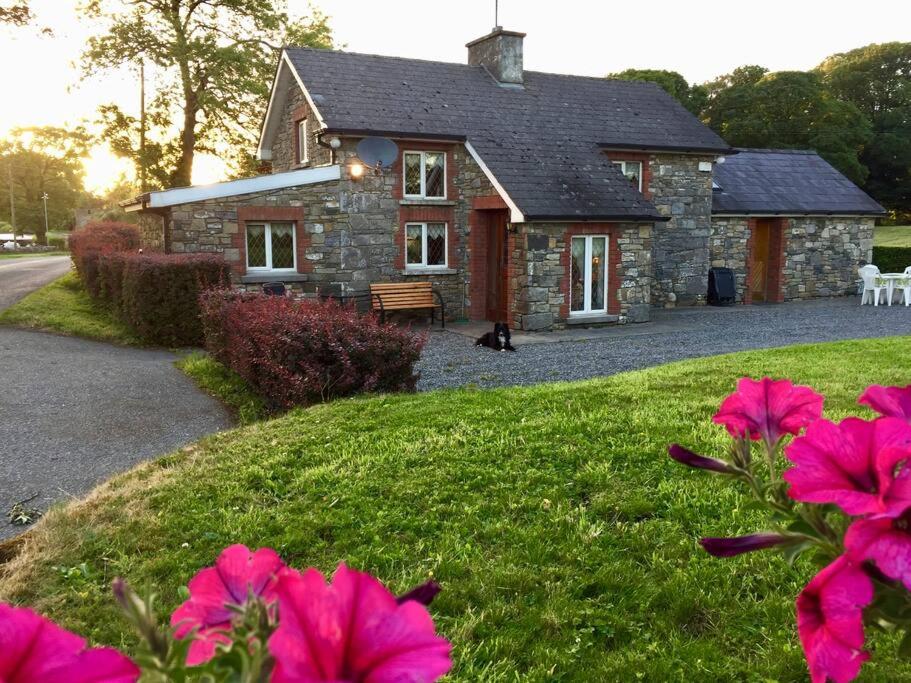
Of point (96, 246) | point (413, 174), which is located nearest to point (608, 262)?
point (413, 174)

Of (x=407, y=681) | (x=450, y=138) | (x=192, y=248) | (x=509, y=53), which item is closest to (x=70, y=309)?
(x=192, y=248)

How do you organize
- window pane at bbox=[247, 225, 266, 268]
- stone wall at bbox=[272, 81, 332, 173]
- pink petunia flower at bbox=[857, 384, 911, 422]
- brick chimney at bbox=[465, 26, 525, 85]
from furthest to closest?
1. brick chimney at bbox=[465, 26, 525, 85]
2. stone wall at bbox=[272, 81, 332, 173]
3. window pane at bbox=[247, 225, 266, 268]
4. pink petunia flower at bbox=[857, 384, 911, 422]

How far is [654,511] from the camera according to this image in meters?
4.91

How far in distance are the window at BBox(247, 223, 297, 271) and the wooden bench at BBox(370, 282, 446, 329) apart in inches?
74.6

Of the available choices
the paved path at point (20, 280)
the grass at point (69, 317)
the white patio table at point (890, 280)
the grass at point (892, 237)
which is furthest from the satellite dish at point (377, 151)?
the grass at point (892, 237)

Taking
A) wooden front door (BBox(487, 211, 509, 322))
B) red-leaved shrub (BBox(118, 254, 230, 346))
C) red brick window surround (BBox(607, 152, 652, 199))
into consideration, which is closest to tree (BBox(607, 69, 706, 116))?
red brick window surround (BBox(607, 152, 652, 199))

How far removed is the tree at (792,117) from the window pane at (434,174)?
29243mm

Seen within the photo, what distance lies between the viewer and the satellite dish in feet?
53.6

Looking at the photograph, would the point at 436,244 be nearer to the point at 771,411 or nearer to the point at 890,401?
the point at 771,411

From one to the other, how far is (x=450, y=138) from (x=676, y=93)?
1165 inches

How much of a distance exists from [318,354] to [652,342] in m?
7.35

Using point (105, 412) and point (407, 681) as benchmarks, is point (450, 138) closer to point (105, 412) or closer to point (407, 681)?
point (105, 412)

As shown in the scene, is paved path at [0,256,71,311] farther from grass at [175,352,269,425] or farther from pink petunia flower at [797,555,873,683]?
pink petunia flower at [797,555,873,683]

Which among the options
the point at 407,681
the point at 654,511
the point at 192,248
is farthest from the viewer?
the point at 192,248
